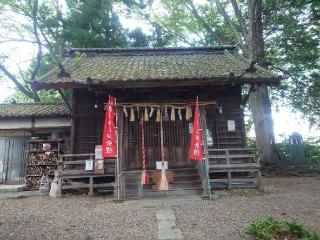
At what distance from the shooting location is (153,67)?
13.1 m

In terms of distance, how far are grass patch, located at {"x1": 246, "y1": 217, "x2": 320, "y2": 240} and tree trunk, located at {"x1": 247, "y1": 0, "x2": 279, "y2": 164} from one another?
11.4 m

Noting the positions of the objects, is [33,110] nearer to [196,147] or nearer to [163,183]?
[163,183]

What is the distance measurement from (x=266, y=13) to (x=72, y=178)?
54.2 feet

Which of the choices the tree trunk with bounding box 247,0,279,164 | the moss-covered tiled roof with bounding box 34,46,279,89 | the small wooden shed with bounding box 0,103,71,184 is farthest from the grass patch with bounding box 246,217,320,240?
the tree trunk with bounding box 247,0,279,164

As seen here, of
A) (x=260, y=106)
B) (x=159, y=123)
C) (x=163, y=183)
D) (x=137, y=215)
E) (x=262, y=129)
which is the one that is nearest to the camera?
(x=137, y=215)

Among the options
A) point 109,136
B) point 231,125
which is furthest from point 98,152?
point 231,125

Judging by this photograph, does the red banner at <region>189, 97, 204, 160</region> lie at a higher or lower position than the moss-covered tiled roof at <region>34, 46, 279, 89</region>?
lower

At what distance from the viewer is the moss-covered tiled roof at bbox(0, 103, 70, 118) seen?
14125mm

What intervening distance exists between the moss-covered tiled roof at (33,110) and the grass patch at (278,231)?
1071 centimetres

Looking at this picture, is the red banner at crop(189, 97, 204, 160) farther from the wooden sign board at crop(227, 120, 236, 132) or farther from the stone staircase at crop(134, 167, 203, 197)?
the wooden sign board at crop(227, 120, 236, 132)

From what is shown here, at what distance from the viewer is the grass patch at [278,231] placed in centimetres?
543

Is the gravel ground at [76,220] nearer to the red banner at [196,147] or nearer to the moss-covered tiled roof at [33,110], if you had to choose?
the red banner at [196,147]

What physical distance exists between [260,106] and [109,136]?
11.2 metres

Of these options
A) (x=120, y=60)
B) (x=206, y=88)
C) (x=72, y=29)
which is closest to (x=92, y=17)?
(x=72, y=29)
